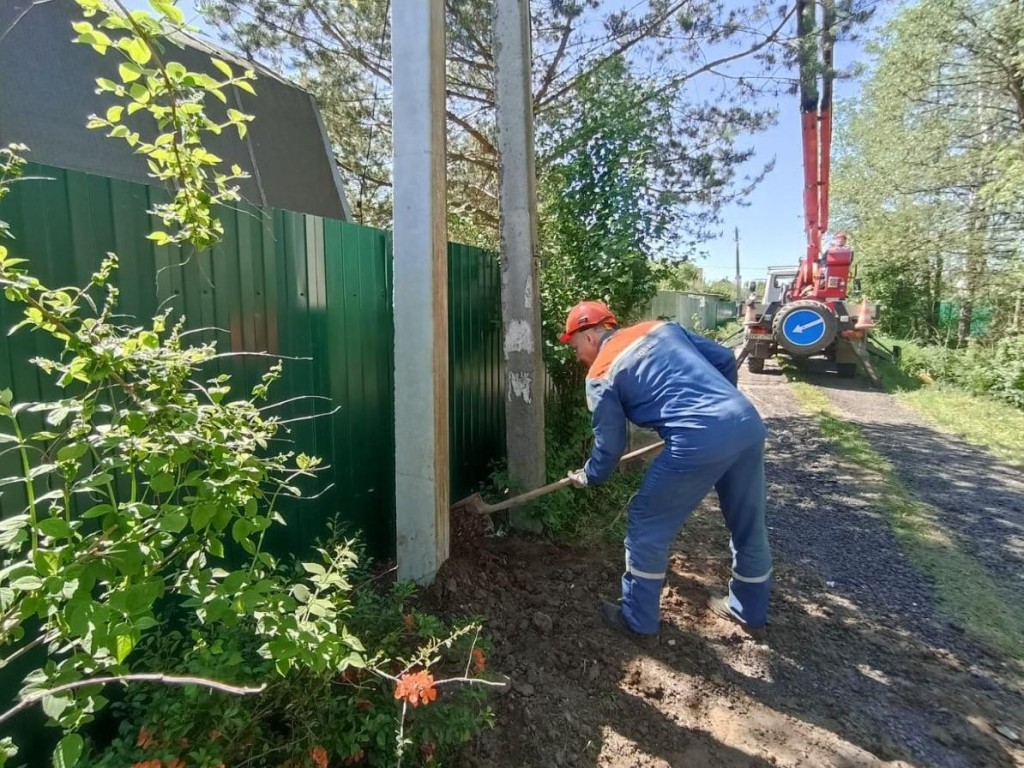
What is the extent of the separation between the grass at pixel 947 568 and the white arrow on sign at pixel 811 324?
12.9ft

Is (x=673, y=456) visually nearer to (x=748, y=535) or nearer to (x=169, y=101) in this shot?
(x=748, y=535)

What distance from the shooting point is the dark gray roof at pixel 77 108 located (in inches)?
129

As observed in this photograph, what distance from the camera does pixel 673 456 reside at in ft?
8.32

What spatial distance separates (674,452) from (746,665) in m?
1.08

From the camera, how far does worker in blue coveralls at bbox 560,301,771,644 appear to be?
2510mm

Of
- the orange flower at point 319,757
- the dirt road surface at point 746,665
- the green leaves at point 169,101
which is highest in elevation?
the green leaves at point 169,101

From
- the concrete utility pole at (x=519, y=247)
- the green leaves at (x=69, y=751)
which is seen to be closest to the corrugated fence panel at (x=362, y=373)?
the concrete utility pole at (x=519, y=247)

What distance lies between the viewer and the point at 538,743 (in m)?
2.07

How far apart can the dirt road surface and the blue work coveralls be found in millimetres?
280

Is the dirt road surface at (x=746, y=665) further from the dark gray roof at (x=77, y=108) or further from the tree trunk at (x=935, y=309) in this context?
the tree trunk at (x=935, y=309)

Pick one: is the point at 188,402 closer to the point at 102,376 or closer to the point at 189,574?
the point at 102,376

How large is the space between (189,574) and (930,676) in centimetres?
311

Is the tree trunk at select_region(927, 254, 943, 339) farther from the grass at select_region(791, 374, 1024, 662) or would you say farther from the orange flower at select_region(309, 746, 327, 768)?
the orange flower at select_region(309, 746, 327, 768)

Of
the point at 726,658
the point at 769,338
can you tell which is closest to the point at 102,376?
the point at 726,658
